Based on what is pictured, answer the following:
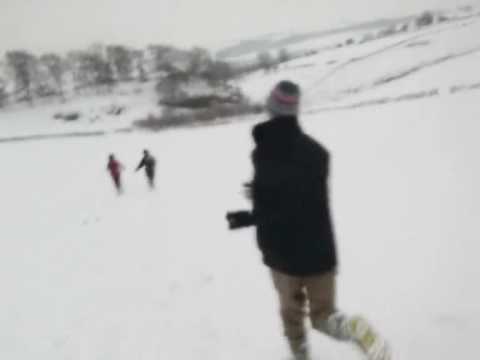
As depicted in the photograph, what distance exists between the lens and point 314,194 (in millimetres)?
2857

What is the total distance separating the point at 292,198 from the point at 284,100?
1.90 feet

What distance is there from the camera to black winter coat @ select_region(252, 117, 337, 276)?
9.09ft

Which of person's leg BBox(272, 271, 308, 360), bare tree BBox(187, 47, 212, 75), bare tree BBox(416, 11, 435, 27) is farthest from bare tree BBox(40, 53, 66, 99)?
person's leg BBox(272, 271, 308, 360)

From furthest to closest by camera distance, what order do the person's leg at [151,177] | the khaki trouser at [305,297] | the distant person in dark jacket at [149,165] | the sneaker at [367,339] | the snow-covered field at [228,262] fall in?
the person's leg at [151,177], the distant person in dark jacket at [149,165], the snow-covered field at [228,262], the khaki trouser at [305,297], the sneaker at [367,339]

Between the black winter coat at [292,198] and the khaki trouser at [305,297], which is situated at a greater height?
the black winter coat at [292,198]

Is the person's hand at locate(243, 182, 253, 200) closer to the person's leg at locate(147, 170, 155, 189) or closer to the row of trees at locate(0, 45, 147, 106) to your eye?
the person's leg at locate(147, 170, 155, 189)

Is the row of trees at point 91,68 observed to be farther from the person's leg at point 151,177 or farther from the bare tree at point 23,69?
the person's leg at point 151,177

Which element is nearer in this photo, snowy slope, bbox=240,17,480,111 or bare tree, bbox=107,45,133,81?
snowy slope, bbox=240,17,480,111

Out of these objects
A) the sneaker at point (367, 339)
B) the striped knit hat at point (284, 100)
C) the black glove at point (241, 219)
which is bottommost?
the sneaker at point (367, 339)

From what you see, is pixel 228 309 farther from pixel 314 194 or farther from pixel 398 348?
pixel 314 194

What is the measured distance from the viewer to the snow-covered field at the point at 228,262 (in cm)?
429

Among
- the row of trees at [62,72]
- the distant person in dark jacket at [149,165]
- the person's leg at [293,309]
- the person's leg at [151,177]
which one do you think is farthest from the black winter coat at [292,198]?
the row of trees at [62,72]

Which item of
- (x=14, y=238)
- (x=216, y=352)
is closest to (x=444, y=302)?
(x=216, y=352)

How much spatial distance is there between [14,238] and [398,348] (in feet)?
39.9
